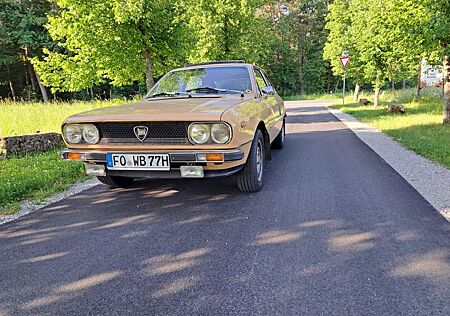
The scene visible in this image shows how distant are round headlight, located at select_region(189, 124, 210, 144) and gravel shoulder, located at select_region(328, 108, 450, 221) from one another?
2.45 m

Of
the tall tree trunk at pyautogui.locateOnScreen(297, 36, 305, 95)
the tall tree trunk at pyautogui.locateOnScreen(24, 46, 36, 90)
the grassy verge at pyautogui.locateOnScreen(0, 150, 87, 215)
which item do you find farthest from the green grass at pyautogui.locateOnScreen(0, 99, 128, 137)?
the tall tree trunk at pyautogui.locateOnScreen(297, 36, 305, 95)

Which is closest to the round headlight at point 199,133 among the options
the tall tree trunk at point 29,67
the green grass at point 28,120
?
the green grass at point 28,120

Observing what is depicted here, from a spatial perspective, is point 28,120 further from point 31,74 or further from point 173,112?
point 31,74

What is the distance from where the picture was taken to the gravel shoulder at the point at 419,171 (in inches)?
143

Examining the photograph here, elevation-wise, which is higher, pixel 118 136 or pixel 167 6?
pixel 167 6

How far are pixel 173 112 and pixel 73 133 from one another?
4.06ft

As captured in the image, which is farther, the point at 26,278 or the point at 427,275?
the point at 26,278

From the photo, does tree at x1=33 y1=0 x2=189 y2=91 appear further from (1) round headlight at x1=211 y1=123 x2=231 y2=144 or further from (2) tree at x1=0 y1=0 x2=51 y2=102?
(2) tree at x1=0 y1=0 x2=51 y2=102

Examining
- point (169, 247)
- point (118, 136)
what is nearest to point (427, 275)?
point (169, 247)

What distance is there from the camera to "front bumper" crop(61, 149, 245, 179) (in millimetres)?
3242

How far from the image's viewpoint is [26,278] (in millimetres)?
2355

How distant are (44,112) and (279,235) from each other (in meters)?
10.1

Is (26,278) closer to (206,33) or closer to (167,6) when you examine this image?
(167,6)

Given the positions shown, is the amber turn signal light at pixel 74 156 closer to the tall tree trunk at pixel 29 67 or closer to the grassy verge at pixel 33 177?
the grassy verge at pixel 33 177
